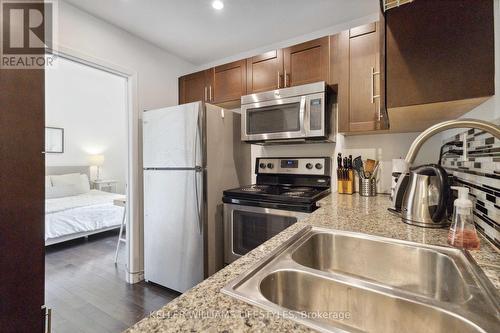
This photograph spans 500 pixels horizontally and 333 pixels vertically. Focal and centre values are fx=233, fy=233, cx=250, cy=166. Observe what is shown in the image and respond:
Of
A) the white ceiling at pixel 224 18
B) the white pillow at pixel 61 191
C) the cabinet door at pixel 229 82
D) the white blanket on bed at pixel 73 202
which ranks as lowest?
the white blanket on bed at pixel 73 202

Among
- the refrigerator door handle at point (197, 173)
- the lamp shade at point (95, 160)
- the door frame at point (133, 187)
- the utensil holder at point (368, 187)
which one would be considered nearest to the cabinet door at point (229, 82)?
the refrigerator door handle at point (197, 173)

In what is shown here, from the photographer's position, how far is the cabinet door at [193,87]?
255 cm

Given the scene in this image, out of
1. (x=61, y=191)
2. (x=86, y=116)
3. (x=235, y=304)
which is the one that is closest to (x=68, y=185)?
(x=61, y=191)

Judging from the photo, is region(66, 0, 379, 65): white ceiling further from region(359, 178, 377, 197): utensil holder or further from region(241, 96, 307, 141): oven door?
region(359, 178, 377, 197): utensil holder

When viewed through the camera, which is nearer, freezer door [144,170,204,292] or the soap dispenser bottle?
the soap dispenser bottle

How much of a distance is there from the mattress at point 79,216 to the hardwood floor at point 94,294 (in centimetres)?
32

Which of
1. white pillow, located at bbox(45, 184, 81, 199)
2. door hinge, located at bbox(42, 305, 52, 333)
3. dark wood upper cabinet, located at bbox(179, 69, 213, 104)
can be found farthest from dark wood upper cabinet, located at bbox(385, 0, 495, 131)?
white pillow, located at bbox(45, 184, 81, 199)

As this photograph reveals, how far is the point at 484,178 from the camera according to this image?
849 millimetres

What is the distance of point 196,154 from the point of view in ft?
6.51

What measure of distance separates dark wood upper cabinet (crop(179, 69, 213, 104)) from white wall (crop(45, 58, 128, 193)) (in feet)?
6.77

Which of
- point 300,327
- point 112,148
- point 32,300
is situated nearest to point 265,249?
point 300,327

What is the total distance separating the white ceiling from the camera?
185 centimetres

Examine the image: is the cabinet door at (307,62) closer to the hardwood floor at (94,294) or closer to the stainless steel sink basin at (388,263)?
the stainless steel sink basin at (388,263)

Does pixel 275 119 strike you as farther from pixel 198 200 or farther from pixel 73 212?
pixel 73 212
